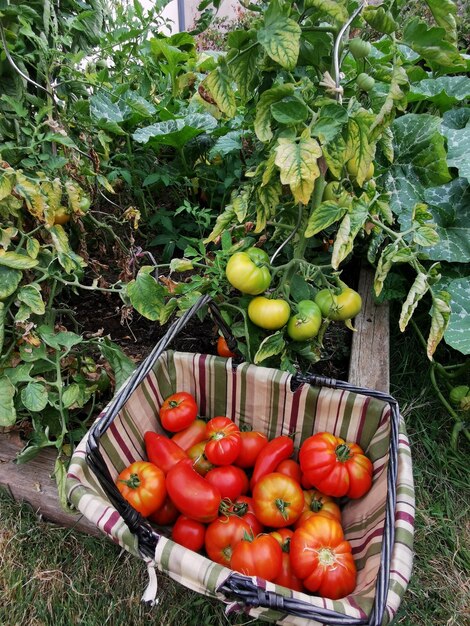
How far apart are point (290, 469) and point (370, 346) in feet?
1.81

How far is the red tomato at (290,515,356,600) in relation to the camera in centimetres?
79

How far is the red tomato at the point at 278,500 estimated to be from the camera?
900mm

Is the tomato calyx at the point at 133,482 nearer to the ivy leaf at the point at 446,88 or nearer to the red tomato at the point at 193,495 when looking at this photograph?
the red tomato at the point at 193,495

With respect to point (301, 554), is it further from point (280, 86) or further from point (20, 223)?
point (20, 223)

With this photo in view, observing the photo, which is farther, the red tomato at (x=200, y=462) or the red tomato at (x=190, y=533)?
A: the red tomato at (x=200, y=462)

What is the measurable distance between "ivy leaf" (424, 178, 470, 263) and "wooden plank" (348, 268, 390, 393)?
9.5 inches

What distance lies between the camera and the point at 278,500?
2.92 ft

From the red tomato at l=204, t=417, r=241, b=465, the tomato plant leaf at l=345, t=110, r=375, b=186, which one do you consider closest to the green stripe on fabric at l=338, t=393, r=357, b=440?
the red tomato at l=204, t=417, r=241, b=465

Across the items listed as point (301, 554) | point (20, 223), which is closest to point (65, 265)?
point (20, 223)

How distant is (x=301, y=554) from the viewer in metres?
0.81

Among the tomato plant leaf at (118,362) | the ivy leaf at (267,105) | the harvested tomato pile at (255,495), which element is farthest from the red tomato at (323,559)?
the ivy leaf at (267,105)

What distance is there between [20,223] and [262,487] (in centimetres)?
88

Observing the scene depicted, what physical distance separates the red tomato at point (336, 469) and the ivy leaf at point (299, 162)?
0.51 m

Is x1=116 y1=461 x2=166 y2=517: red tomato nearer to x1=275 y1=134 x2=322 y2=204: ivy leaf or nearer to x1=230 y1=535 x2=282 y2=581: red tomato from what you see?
x1=230 y1=535 x2=282 y2=581: red tomato
